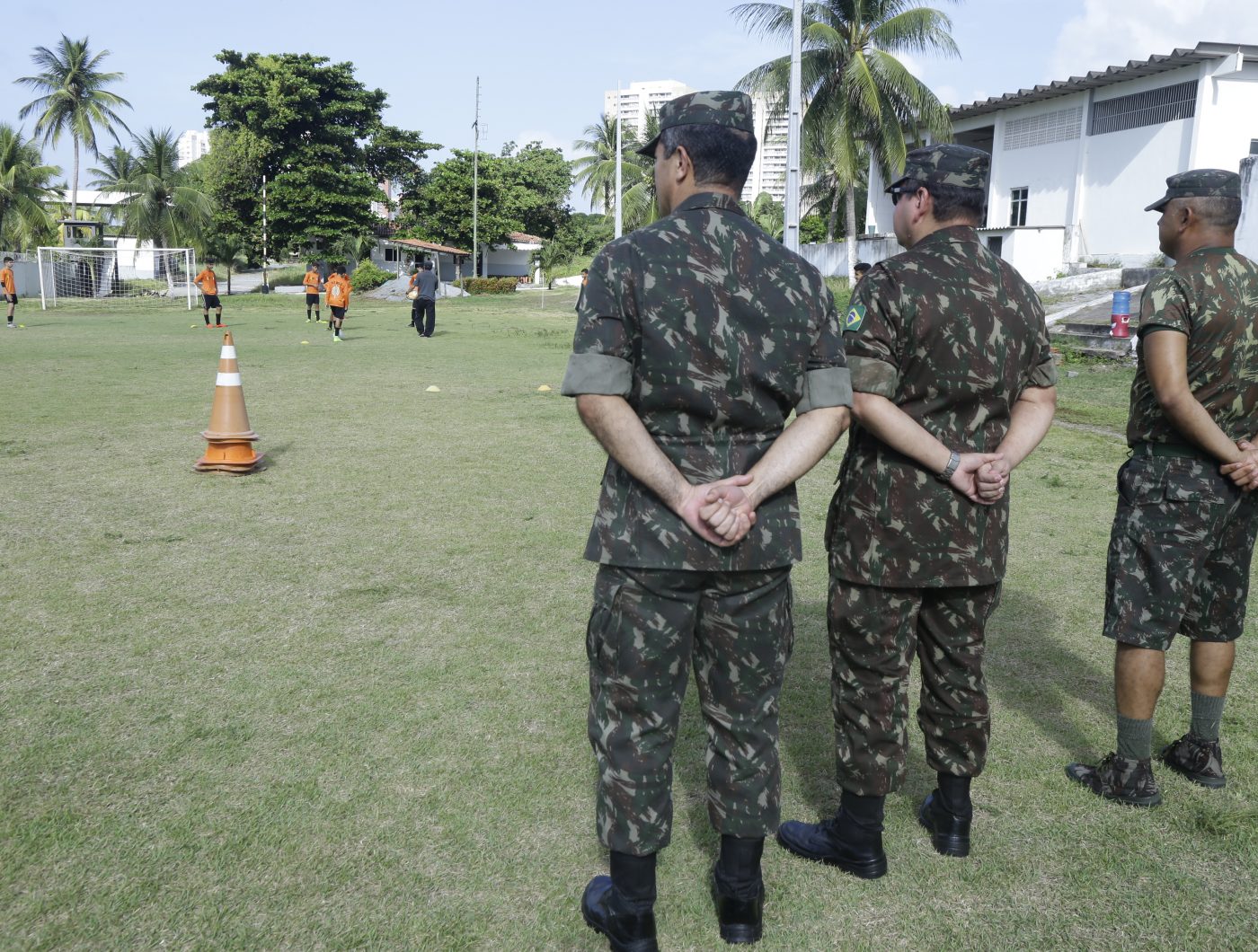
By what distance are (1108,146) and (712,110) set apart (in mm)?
29546

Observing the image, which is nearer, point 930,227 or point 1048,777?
point 930,227

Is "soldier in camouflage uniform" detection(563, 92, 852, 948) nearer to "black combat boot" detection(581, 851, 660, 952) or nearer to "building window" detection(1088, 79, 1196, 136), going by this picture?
"black combat boot" detection(581, 851, 660, 952)

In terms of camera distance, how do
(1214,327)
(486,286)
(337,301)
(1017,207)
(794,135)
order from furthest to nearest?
1. (486,286)
2. (1017,207)
3. (337,301)
4. (794,135)
5. (1214,327)

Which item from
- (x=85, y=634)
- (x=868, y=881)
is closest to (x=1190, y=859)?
(x=868, y=881)

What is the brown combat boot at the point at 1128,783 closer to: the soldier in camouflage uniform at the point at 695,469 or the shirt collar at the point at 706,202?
the soldier in camouflage uniform at the point at 695,469

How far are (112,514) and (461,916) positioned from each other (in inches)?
188

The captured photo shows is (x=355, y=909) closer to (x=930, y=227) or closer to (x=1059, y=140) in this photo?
(x=930, y=227)

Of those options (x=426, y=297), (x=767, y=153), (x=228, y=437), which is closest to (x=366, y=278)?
(x=426, y=297)

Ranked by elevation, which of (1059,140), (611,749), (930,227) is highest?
(1059,140)

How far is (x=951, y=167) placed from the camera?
2.68 meters

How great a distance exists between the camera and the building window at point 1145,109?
82.5 ft

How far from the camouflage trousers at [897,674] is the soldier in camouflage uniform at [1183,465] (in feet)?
2.20

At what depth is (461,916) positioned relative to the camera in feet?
8.32

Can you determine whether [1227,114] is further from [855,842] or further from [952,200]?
[855,842]
